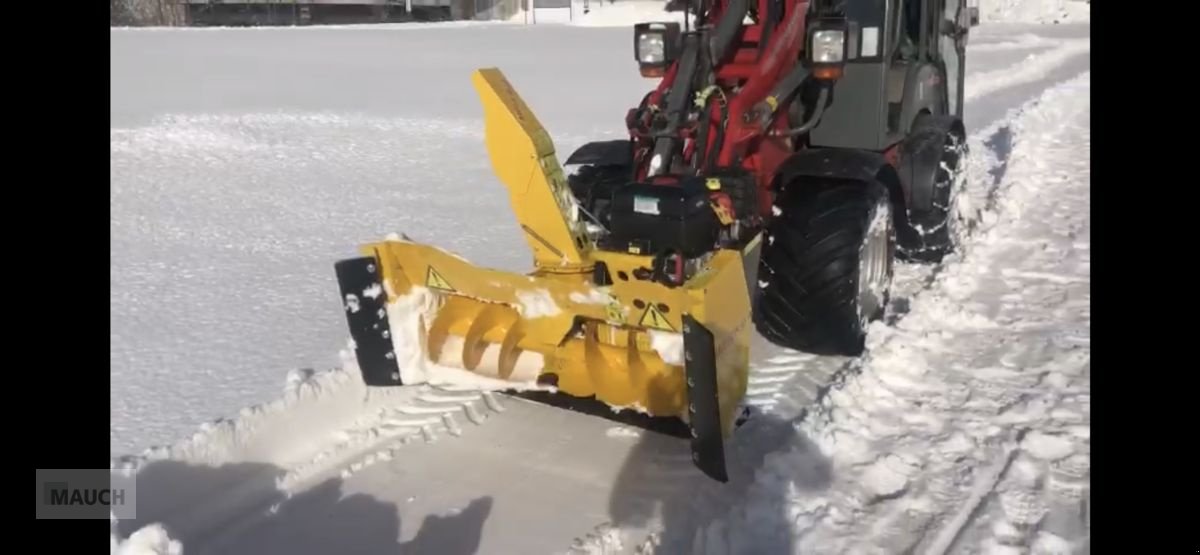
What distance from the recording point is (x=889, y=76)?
5.53 metres

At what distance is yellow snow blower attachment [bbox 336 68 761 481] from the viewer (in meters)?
3.57

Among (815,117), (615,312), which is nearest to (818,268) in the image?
(815,117)

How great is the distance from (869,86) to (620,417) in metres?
2.51

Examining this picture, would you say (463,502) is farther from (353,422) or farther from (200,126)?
(200,126)

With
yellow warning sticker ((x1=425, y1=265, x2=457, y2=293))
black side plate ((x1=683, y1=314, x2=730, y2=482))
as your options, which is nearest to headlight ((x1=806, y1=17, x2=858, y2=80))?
black side plate ((x1=683, y1=314, x2=730, y2=482))

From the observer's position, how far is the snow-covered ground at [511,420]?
336 cm

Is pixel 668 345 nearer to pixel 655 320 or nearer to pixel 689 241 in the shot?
pixel 655 320

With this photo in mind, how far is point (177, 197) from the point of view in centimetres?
779

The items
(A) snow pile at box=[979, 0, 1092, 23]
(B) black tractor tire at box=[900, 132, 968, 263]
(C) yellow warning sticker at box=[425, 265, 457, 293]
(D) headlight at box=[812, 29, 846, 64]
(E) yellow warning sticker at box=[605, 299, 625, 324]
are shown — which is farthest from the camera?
(A) snow pile at box=[979, 0, 1092, 23]

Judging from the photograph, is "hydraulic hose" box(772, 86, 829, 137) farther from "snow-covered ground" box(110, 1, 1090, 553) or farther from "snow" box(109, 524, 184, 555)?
"snow" box(109, 524, 184, 555)

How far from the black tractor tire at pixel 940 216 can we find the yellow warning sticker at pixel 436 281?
120 inches

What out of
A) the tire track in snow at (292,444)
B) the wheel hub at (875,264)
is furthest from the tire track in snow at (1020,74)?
the tire track in snow at (292,444)

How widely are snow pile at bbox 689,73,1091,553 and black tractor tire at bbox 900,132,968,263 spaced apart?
0.17 metres

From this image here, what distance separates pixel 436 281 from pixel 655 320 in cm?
98
